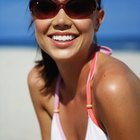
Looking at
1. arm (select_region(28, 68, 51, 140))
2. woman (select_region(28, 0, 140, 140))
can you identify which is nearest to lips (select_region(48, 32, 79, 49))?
woman (select_region(28, 0, 140, 140))

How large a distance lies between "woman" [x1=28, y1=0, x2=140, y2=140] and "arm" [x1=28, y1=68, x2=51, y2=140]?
127 millimetres

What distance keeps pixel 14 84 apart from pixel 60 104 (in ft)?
2.80

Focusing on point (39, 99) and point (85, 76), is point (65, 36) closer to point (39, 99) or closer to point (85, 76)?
point (85, 76)

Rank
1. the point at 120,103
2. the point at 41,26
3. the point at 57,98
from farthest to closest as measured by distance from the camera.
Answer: the point at 57,98
the point at 41,26
the point at 120,103

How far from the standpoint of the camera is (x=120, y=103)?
91 cm

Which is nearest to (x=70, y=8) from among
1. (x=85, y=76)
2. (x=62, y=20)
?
(x=62, y=20)

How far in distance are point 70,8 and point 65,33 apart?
0.07m

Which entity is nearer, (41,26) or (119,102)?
(119,102)

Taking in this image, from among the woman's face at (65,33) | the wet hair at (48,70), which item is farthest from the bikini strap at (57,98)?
the woman's face at (65,33)

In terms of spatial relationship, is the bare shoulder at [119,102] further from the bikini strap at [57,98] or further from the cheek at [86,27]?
the bikini strap at [57,98]

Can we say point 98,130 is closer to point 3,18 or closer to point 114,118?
point 114,118

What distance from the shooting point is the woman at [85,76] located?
3.02ft

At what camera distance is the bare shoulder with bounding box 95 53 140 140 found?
2.98ft

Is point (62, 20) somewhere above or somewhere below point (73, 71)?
above
